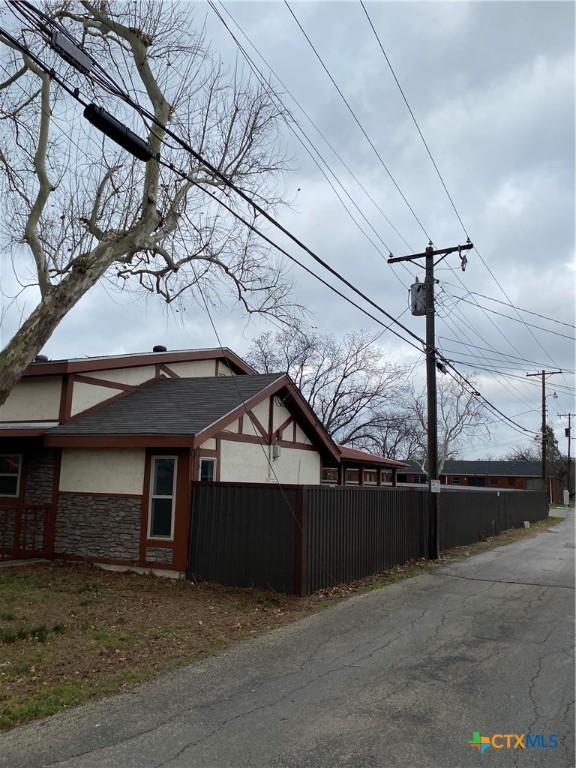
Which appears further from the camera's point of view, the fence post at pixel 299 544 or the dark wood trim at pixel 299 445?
the dark wood trim at pixel 299 445

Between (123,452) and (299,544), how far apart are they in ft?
14.1

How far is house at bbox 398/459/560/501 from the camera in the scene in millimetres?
76375

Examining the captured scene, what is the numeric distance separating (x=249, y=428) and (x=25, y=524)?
17.3 ft

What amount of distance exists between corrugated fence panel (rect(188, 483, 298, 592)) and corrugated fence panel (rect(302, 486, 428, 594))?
37cm

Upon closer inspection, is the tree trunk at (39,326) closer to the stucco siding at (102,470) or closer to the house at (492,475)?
the stucco siding at (102,470)

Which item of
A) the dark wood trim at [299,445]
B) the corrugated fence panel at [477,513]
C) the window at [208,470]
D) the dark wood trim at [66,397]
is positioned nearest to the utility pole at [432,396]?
the corrugated fence panel at [477,513]

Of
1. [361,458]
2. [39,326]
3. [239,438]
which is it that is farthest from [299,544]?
[361,458]

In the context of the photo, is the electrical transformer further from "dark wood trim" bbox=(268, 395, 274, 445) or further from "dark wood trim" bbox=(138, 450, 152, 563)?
"dark wood trim" bbox=(138, 450, 152, 563)

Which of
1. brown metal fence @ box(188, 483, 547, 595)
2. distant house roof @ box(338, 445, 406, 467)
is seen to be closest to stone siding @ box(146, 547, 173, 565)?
brown metal fence @ box(188, 483, 547, 595)

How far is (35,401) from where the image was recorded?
43.8 feet

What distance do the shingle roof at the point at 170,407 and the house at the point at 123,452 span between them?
30 millimetres

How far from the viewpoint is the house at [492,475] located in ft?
251

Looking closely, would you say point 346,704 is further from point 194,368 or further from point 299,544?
point 194,368

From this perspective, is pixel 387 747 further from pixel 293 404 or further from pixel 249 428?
pixel 293 404
